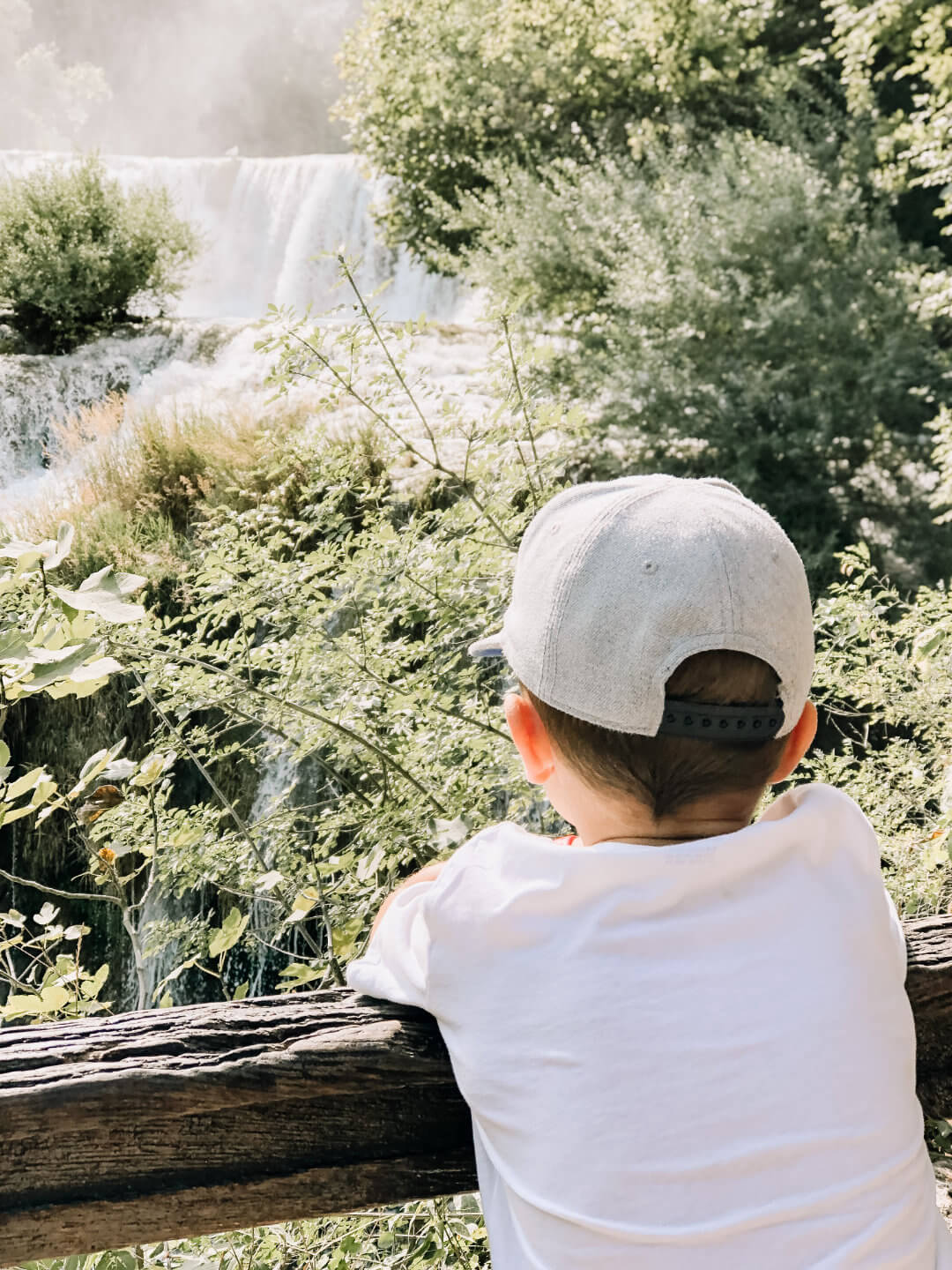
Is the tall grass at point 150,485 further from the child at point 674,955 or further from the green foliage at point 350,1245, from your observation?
the child at point 674,955

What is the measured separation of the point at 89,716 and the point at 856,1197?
5.35 metres

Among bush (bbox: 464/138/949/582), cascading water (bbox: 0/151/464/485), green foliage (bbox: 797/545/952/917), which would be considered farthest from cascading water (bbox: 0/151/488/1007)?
green foliage (bbox: 797/545/952/917)

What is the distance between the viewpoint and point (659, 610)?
0.83 metres

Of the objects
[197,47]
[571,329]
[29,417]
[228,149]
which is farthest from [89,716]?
[197,47]

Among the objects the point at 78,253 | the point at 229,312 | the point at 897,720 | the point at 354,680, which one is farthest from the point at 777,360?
the point at 229,312

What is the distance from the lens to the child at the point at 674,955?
759mm

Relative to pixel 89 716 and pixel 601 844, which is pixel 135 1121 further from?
pixel 89 716

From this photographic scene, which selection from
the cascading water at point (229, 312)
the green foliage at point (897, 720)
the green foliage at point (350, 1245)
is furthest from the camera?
the cascading water at point (229, 312)

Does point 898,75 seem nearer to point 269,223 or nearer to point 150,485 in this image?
point 150,485

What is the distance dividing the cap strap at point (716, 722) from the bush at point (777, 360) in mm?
6188

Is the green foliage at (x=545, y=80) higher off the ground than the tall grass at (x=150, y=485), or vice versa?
the green foliage at (x=545, y=80)

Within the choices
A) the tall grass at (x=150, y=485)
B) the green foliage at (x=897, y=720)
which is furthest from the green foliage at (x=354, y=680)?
the tall grass at (x=150, y=485)

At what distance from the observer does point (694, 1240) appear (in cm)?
74

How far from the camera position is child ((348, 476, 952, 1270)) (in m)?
0.76
